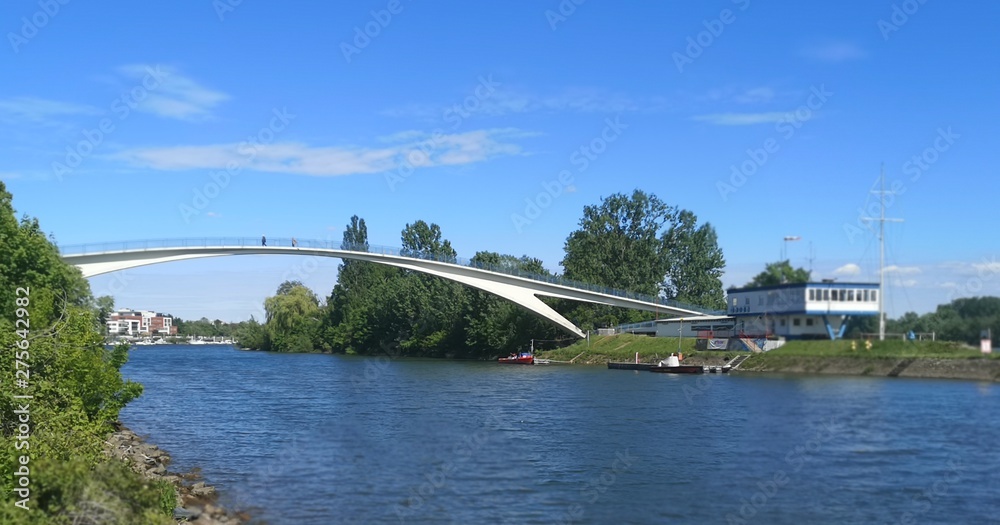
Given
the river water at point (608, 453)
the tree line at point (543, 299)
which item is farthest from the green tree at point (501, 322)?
the river water at point (608, 453)

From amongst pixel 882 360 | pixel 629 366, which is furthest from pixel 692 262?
pixel 882 360

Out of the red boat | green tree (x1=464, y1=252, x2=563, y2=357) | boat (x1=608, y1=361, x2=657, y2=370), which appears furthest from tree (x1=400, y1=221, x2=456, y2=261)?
boat (x1=608, y1=361, x2=657, y2=370)

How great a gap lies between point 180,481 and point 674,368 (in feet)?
130

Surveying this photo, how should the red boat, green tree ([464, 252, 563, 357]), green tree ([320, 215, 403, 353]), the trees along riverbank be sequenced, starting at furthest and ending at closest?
green tree ([320, 215, 403, 353])
green tree ([464, 252, 563, 357])
the red boat
the trees along riverbank

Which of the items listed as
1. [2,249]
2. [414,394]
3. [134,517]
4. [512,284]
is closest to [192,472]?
[134,517]

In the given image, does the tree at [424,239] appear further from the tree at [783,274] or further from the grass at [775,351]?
the tree at [783,274]

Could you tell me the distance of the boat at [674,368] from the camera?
176 feet

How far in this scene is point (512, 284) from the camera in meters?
74.7

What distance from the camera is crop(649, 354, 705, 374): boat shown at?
2110 inches

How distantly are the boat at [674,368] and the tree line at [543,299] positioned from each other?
72.5 feet

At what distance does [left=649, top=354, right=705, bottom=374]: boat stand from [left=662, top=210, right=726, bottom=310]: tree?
31372mm

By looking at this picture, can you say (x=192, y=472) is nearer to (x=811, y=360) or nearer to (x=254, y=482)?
(x=254, y=482)

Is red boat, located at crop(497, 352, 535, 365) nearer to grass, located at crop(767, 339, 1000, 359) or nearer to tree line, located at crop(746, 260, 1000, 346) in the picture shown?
grass, located at crop(767, 339, 1000, 359)

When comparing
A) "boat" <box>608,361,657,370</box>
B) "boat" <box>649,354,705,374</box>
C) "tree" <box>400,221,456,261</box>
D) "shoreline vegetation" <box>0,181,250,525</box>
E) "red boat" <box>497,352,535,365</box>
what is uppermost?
"tree" <box>400,221,456,261</box>
